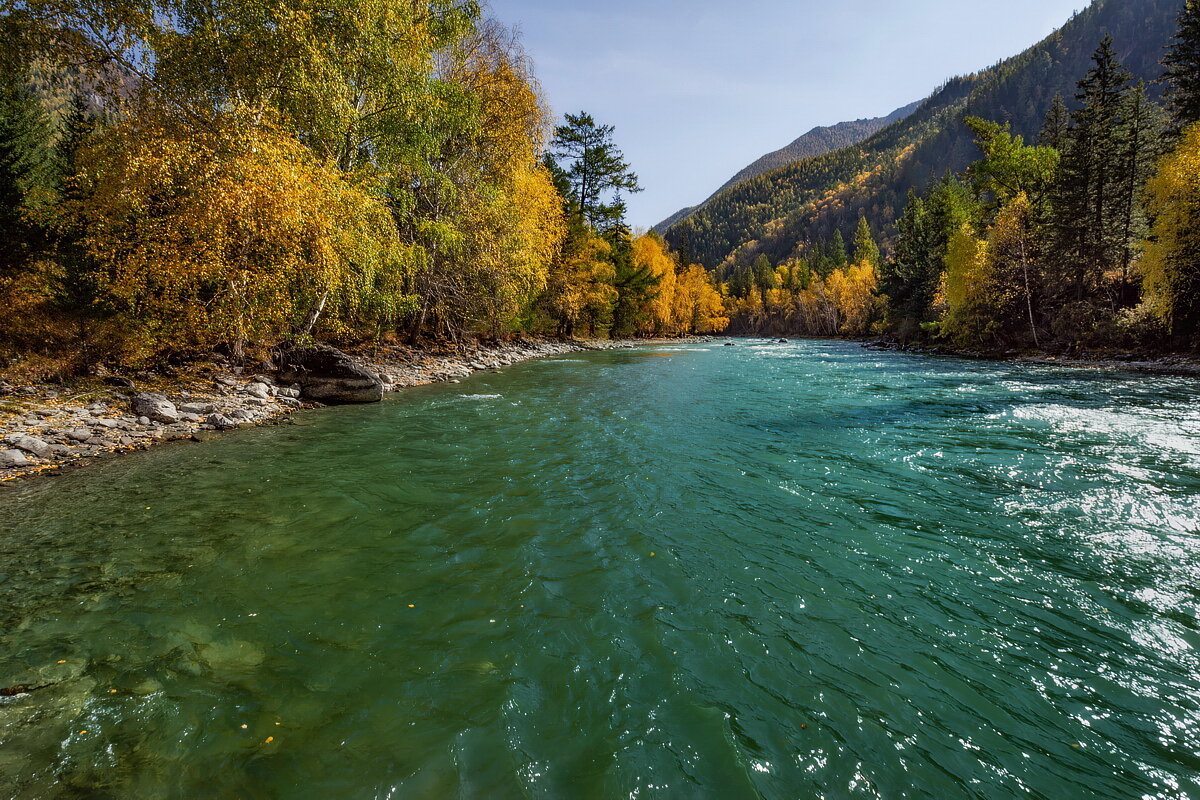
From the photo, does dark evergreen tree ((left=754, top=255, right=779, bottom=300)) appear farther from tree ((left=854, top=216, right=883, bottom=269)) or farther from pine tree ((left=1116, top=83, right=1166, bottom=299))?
pine tree ((left=1116, top=83, right=1166, bottom=299))

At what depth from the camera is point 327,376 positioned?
51.4ft

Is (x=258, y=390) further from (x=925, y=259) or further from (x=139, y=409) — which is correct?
(x=925, y=259)

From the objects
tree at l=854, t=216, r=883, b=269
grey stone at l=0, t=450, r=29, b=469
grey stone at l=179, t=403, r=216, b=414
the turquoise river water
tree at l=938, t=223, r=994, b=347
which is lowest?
the turquoise river water

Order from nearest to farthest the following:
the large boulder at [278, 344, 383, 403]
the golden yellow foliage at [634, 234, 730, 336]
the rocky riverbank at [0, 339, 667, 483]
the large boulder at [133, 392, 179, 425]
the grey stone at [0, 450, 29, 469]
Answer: the grey stone at [0, 450, 29, 469], the rocky riverbank at [0, 339, 667, 483], the large boulder at [133, 392, 179, 425], the large boulder at [278, 344, 383, 403], the golden yellow foliage at [634, 234, 730, 336]

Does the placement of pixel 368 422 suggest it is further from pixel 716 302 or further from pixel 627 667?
pixel 716 302

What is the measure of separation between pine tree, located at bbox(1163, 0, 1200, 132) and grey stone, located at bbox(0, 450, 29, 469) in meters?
49.4

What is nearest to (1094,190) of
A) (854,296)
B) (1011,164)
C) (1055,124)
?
(1011,164)

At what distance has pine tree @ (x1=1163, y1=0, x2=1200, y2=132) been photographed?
1040 inches

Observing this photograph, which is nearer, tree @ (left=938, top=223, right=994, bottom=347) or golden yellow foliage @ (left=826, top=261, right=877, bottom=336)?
tree @ (left=938, top=223, right=994, bottom=347)

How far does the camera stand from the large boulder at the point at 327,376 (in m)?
15.3

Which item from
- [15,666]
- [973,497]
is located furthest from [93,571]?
[973,497]

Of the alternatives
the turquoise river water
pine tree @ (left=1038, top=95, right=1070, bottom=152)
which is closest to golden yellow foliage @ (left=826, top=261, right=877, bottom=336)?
pine tree @ (left=1038, top=95, right=1070, bottom=152)

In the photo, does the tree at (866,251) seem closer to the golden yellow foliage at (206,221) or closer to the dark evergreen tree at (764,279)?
the dark evergreen tree at (764,279)

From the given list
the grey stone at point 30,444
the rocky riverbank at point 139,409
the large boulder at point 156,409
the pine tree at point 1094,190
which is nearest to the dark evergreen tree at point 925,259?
the pine tree at point 1094,190
